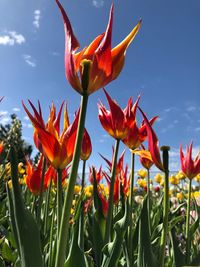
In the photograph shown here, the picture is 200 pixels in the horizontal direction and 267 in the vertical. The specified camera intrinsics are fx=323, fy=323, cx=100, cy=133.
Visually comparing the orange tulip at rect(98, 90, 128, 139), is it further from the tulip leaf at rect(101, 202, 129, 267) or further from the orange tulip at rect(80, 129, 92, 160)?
the tulip leaf at rect(101, 202, 129, 267)

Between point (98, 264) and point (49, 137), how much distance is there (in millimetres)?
781

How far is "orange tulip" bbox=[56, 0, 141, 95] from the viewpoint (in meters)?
0.73

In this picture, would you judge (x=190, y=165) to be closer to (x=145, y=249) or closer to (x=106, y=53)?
(x=145, y=249)

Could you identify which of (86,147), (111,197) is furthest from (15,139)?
(111,197)

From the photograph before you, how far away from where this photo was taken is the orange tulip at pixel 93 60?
2.39ft

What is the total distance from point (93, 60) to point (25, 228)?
0.41 metres

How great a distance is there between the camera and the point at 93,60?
751 mm

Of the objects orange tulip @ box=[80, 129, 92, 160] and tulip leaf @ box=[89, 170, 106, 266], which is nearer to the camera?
tulip leaf @ box=[89, 170, 106, 266]

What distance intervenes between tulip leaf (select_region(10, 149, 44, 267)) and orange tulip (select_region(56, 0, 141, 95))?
22cm

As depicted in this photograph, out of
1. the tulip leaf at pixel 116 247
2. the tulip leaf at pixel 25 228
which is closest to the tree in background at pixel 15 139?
the tulip leaf at pixel 25 228

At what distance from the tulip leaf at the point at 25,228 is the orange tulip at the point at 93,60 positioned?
0.22 metres

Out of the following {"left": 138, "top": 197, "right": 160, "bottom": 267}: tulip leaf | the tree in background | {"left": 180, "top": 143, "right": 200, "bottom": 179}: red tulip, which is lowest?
{"left": 138, "top": 197, "right": 160, "bottom": 267}: tulip leaf

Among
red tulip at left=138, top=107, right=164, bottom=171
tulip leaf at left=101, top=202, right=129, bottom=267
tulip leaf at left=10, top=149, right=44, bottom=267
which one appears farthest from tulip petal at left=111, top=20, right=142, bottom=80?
tulip leaf at left=101, top=202, right=129, bottom=267

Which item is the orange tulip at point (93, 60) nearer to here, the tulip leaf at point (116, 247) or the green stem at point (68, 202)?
the green stem at point (68, 202)
